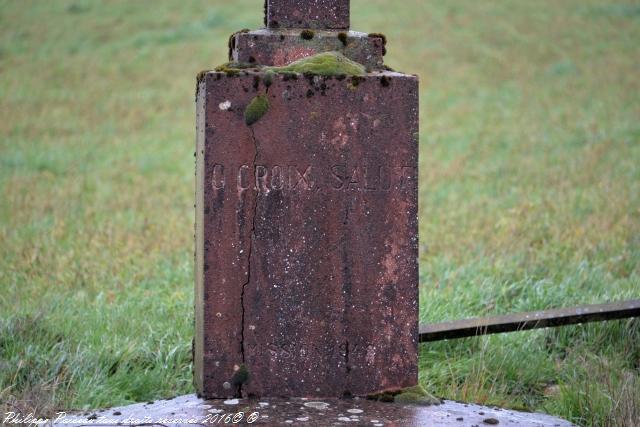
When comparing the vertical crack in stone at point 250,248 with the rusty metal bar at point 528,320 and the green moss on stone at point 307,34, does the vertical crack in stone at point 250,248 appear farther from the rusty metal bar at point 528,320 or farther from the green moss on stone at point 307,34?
the rusty metal bar at point 528,320

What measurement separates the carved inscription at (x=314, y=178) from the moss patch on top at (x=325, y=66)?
405mm

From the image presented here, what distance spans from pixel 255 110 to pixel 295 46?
17.8 inches

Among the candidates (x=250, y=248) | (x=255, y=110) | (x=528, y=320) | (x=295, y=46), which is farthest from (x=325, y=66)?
(x=528, y=320)

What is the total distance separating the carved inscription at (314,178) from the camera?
403 cm

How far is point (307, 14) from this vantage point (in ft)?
14.4

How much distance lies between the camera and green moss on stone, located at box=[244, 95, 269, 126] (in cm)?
401

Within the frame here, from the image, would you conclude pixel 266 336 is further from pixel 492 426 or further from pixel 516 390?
pixel 516 390

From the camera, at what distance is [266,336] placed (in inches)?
162

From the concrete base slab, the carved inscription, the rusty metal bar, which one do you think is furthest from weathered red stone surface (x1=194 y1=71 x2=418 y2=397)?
the rusty metal bar

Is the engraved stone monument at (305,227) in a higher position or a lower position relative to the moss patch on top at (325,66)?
lower

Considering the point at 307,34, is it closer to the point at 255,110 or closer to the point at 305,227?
the point at 255,110

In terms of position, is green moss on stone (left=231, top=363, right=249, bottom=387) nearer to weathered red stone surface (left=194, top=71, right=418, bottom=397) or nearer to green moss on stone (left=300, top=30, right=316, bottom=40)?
weathered red stone surface (left=194, top=71, right=418, bottom=397)

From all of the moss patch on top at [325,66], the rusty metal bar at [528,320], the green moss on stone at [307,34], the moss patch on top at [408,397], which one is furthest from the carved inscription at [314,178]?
the rusty metal bar at [528,320]

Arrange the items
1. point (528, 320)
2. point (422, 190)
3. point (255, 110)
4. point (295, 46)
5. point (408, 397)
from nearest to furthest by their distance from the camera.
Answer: point (255, 110)
point (408, 397)
point (295, 46)
point (528, 320)
point (422, 190)
